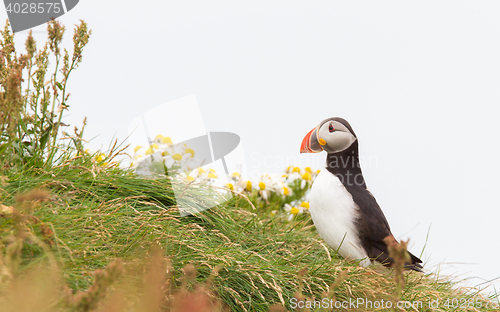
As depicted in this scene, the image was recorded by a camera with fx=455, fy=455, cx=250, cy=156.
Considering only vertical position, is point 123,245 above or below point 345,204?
above

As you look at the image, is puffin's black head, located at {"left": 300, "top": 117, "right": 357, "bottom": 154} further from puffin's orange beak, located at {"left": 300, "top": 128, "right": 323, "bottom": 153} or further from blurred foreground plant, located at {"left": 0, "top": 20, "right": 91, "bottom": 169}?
blurred foreground plant, located at {"left": 0, "top": 20, "right": 91, "bottom": 169}

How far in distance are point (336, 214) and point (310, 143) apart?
63 centimetres

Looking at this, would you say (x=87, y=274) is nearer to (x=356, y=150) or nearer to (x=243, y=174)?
(x=356, y=150)

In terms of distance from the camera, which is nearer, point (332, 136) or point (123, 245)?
point (123, 245)

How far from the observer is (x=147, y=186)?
4254 mm

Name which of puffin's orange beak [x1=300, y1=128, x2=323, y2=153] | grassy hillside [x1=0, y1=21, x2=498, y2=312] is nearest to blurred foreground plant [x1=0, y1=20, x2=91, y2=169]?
grassy hillside [x1=0, y1=21, x2=498, y2=312]

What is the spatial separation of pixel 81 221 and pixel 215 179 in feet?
6.38

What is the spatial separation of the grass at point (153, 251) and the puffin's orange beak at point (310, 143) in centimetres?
85

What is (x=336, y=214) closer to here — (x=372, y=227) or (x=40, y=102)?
(x=372, y=227)

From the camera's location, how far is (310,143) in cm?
384

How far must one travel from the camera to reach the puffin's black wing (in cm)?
368

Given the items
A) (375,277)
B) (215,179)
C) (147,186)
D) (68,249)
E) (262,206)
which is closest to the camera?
(68,249)

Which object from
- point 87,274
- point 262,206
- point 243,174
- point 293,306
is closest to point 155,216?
point 87,274

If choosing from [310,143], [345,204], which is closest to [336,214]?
[345,204]
